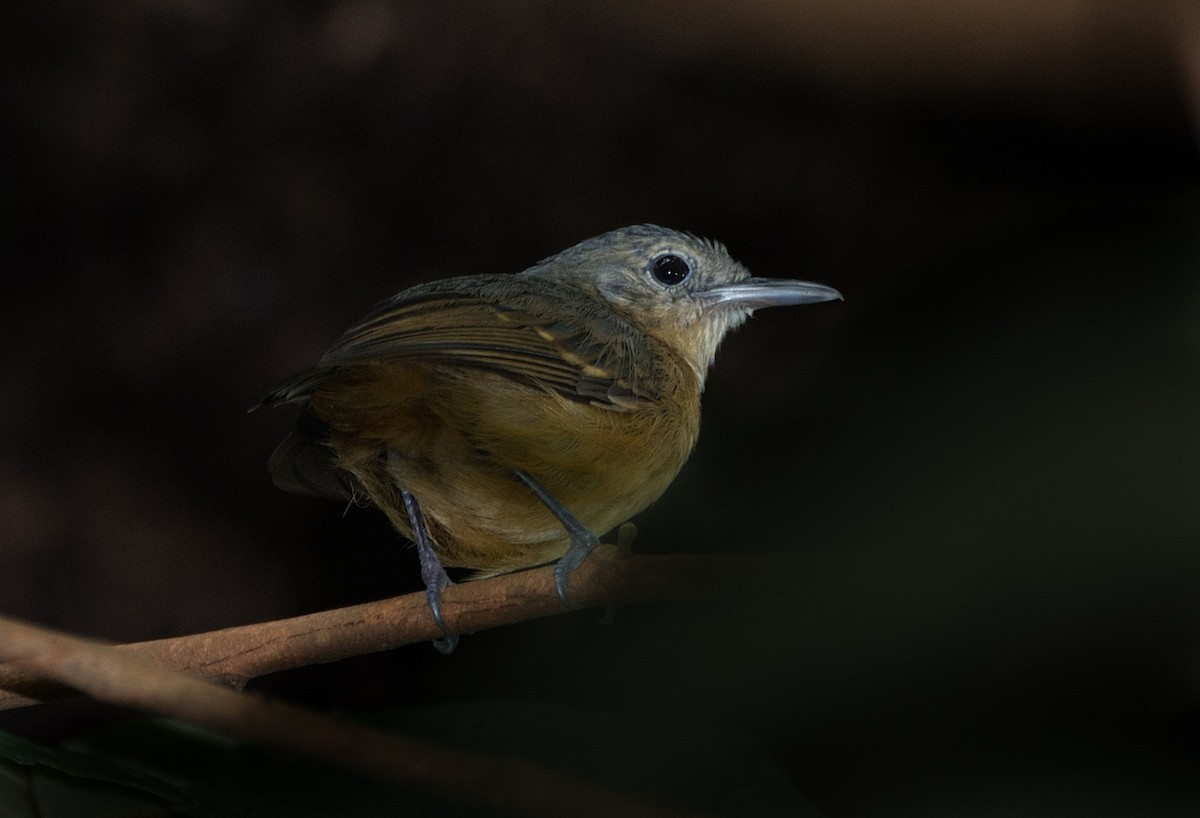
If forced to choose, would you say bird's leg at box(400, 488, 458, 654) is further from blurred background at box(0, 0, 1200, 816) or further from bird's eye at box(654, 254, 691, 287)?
bird's eye at box(654, 254, 691, 287)

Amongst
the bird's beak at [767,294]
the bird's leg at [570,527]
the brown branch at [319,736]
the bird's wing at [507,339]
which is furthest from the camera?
the bird's beak at [767,294]

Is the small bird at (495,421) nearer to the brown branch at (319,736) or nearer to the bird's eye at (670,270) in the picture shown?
the bird's eye at (670,270)

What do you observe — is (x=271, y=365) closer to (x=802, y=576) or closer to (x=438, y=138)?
(x=438, y=138)

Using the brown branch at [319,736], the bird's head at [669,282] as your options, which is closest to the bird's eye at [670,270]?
the bird's head at [669,282]

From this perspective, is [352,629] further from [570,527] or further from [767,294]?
[767,294]

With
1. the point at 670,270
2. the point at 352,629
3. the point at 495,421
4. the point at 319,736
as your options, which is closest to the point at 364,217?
the point at 670,270
